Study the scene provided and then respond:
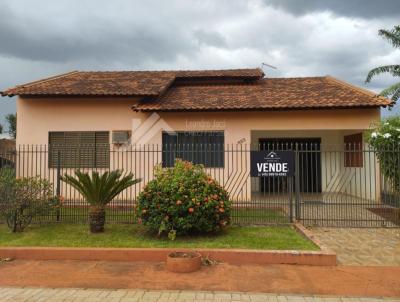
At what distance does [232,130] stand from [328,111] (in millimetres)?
3238

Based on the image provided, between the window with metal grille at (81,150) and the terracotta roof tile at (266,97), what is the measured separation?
1.89m

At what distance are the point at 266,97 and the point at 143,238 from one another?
25.0ft

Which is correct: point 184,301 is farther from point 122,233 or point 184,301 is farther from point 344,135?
point 344,135

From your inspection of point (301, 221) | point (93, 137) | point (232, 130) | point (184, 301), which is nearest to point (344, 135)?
point (232, 130)

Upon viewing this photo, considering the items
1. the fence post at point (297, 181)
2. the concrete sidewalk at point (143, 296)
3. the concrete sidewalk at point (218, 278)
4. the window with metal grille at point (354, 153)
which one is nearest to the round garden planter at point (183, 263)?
the concrete sidewalk at point (218, 278)

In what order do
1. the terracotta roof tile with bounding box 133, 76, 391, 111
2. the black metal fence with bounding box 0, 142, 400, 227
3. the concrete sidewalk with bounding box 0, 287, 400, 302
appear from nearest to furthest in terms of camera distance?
1. the concrete sidewalk with bounding box 0, 287, 400, 302
2. the black metal fence with bounding box 0, 142, 400, 227
3. the terracotta roof tile with bounding box 133, 76, 391, 111

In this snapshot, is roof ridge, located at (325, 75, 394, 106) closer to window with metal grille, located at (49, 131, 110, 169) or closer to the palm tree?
the palm tree

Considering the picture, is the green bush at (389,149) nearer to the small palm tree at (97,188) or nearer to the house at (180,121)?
the house at (180,121)

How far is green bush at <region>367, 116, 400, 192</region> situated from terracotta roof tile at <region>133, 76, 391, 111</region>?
264 centimetres

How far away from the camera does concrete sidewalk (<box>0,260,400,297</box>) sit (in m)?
5.18

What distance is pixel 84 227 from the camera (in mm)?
8570

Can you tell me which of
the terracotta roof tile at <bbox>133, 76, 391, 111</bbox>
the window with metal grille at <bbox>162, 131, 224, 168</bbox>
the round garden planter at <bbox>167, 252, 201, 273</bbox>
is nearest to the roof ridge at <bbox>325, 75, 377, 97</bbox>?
the terracotta roof tile at <bbox>133, 76, 391, 111</bbox>

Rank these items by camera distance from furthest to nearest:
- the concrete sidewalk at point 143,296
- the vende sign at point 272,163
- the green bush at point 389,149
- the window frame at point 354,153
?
1. the window frame at point 354,153
2. the green bush at point 389,149
3. the vende sign at point 272,163
4. the concrete sidewalk at point 143,296

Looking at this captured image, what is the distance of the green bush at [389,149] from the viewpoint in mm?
8945
